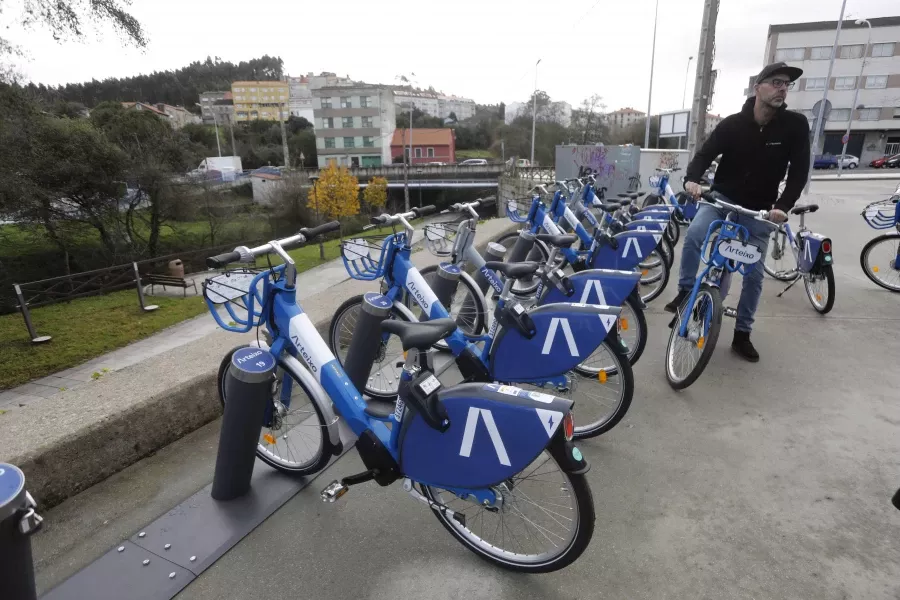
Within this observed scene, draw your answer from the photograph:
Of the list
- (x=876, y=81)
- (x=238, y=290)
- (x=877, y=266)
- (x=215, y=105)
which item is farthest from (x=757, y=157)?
(x=215, y=105)

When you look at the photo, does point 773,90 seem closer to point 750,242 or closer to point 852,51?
point 750,242

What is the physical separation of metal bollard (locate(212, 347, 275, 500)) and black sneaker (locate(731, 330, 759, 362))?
3.25 m

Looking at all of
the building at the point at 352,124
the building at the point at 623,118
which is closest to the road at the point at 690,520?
the building at the point at 623,118

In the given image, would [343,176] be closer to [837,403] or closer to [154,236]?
[154,236]

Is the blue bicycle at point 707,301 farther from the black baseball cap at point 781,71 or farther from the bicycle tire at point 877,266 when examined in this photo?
the bicycle tire at point 877,266

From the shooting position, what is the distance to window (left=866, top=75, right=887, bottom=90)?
3909cm

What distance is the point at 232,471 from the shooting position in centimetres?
211

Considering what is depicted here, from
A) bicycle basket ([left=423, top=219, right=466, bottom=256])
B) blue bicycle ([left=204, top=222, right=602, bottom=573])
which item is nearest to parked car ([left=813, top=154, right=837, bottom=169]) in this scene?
bicycle basket ([left=423, top=219, right=466, bottom=256])

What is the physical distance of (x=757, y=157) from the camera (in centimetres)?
345

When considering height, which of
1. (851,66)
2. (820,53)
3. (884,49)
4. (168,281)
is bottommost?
(168,281)

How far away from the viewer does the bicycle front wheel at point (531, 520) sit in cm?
167

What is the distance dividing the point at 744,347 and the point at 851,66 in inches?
1973

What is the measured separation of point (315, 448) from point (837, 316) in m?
4.48

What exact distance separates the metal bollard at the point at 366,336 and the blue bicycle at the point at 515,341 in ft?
0.04
